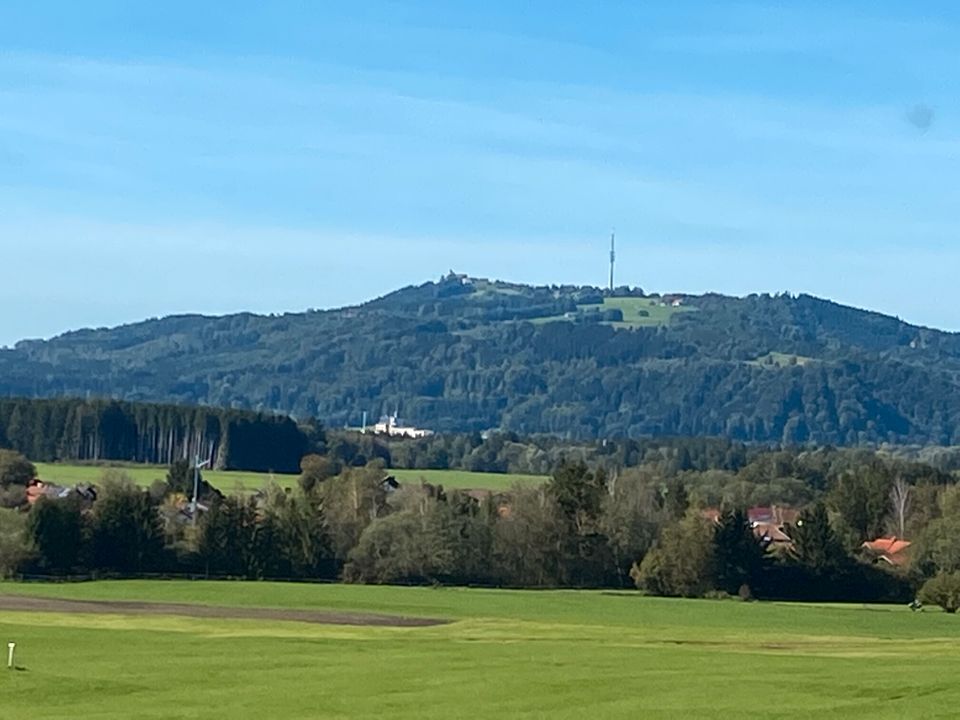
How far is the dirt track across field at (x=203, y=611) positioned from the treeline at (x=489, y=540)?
2545cm

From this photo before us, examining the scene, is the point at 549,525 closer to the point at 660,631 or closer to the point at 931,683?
the point at 660,631

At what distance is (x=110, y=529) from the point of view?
411 ft

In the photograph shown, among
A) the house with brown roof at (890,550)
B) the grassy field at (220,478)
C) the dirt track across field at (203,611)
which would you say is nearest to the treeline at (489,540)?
the house with brown roof at (890,550)

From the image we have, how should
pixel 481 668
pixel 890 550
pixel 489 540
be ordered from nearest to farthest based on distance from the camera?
pixel 481 668 < pixel 489 540 < pixel 890 550

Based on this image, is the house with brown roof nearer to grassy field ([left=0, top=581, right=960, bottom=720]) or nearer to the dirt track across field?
grassy field ([left=0, top=581, right=960, bottom=720])

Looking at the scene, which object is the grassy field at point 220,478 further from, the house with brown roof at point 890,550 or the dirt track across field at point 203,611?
the dirt track across field at point 203,611

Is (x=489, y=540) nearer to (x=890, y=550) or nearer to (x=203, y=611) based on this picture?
(x=890, y=550)

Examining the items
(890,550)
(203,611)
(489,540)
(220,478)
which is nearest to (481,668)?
(203,611)

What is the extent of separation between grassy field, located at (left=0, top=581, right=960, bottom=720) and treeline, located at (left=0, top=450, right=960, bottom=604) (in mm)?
28085

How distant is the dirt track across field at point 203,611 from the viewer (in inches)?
3428

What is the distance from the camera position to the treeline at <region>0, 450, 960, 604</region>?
Answer: 398 ft

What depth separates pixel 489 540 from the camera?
130 metres

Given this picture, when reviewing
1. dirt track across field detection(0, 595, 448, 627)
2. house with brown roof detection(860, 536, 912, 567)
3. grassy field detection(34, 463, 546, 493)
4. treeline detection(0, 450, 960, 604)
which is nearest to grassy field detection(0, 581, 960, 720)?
dirt track across field detection(0, 595, 448, 627)

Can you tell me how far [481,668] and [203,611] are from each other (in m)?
38.7
